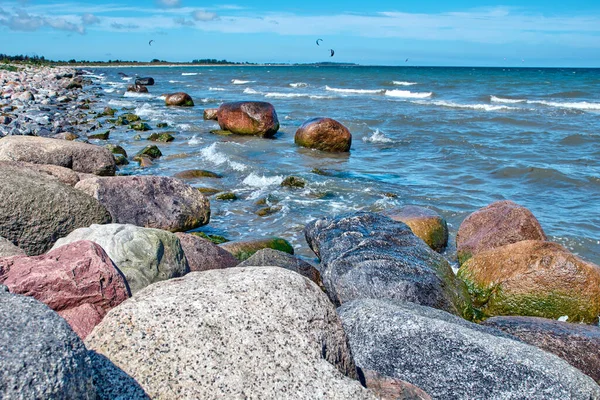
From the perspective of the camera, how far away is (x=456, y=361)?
3375 mm

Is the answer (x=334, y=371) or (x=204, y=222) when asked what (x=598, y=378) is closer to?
(x=334, y=371)

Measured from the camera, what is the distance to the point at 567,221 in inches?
353

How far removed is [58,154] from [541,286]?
725 cm

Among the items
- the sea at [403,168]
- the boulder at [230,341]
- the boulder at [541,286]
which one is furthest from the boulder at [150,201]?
the boulder at [230,341]

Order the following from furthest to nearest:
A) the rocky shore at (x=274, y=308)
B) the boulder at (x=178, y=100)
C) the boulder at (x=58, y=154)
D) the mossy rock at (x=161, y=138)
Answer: the boulder at (x=178, y=100), the mossy rock at (x=161, y=138), the boulder at (x=58, y=154), the rocky shore at (x=274, y=308)

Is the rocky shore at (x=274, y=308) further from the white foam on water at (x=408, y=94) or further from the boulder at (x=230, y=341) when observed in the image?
the white foam on water at (x=408, y=94)

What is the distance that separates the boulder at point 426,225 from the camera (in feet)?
24.4

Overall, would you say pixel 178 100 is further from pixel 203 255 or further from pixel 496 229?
pixel 203 255

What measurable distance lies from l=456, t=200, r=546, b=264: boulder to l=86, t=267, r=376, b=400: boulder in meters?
4.77

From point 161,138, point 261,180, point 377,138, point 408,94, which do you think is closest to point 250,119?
point 161,138

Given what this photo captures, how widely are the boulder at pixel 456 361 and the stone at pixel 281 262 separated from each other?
2.11 meters

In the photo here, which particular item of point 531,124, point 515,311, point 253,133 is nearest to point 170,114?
point 253,133

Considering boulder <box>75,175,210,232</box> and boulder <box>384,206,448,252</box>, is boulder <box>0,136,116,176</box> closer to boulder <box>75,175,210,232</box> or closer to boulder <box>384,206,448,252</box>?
boulder <box>75,175,210,232</box>

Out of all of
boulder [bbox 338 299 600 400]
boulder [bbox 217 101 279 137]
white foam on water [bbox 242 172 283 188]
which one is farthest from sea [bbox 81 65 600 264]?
boulder [bbox 338 299 600 400]
